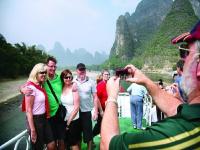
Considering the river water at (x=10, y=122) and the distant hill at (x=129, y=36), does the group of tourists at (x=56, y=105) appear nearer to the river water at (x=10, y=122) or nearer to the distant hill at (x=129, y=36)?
the river water at (x=10, y=122)

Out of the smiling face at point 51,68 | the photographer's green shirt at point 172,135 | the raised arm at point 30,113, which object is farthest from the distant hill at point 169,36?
the photographer's green shirt at point 172,135

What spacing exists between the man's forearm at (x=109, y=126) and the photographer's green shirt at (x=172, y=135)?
112 mm

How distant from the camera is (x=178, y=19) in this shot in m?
124

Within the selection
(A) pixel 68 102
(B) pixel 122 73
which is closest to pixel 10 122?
(A) pixel 68 102

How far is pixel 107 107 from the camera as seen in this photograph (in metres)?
1.25

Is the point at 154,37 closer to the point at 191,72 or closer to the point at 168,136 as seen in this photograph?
the point at 191,72

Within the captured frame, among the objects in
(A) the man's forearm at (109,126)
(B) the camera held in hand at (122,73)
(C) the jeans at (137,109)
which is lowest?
(C) the jeans at (137,109)

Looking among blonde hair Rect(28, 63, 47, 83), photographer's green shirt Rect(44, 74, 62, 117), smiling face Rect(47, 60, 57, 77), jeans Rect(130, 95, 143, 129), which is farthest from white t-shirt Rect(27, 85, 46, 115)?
jeans Rect(130, 95, 143, 129)

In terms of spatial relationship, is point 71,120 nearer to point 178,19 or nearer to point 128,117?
point 128,117

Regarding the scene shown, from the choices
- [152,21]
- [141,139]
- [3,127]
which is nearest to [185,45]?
[141,139]

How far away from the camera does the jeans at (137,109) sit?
23.4 feet

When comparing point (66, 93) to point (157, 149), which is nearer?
point (157, 149)

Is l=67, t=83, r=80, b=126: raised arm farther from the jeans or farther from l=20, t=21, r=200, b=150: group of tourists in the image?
the jeans

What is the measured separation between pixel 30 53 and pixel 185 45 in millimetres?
66465
